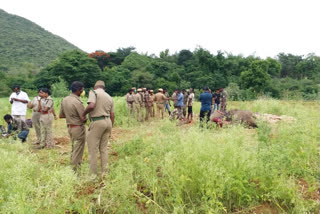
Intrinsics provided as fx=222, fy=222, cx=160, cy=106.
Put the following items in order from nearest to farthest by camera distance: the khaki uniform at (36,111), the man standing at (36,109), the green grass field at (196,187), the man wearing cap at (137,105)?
the green grass field at (196,187)
the man standing at (36,109)
the khaki uniform at (36,111)
the man wearing cap at (137,105)

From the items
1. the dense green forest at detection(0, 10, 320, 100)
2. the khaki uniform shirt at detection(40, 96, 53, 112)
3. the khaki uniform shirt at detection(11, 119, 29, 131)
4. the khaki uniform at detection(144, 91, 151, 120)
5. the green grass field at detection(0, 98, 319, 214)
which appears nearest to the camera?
the green grass field at detection(0, 98, 319, 214)

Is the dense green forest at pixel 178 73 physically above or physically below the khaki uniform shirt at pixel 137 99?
above

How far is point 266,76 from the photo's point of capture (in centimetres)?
2719

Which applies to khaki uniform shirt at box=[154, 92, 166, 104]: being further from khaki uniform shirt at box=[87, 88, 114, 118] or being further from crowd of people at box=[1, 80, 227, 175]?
khaki uniform shirt at box=[87, 88, 114, 118]

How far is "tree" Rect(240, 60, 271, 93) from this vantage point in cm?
2681

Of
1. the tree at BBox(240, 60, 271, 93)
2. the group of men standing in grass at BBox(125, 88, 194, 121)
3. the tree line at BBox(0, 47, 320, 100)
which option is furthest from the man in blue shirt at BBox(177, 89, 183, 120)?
the tree at BBox(240, 60, 271, 93)

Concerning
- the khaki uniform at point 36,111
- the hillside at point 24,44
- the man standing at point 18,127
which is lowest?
the man standing at point 18,127

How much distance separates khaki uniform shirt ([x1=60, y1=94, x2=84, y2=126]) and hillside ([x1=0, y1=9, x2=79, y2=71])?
153 feet

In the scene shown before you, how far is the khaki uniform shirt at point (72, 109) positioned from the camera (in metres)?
4.20

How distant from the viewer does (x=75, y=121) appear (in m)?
4.29

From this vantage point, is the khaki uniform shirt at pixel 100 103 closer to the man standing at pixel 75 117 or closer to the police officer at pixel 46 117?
the man standing at pixel 75 117

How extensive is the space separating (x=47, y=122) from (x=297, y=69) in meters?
46.6

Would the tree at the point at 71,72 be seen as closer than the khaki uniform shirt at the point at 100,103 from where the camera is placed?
No

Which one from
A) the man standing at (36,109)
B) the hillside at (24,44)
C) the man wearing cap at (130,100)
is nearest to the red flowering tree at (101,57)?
the hillside at (24,44)
